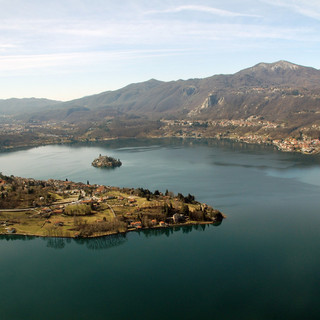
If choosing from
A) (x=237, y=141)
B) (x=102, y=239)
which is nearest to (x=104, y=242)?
(x=102, y=239)

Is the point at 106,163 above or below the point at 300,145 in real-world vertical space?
below

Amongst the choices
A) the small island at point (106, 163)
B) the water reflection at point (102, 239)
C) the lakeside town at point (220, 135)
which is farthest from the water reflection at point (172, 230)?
the lakeside town at point (220, 135)

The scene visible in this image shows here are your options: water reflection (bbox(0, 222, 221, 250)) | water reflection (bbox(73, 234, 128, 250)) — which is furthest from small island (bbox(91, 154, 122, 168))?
water reflection (bbox(73, 234, 128, 250))

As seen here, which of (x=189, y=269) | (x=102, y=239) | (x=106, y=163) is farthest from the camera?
(x=106, y=163)

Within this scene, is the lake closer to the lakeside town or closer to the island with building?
the island with building

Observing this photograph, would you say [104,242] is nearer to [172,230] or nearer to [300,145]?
[172,230]

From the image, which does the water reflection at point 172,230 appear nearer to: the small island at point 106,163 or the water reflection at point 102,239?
the water reflection at point 102,239

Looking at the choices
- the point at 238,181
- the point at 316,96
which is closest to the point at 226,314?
the point at 238,181

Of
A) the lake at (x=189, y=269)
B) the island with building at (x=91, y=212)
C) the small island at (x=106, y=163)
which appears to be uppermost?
the small island at (x=106, y=163)
